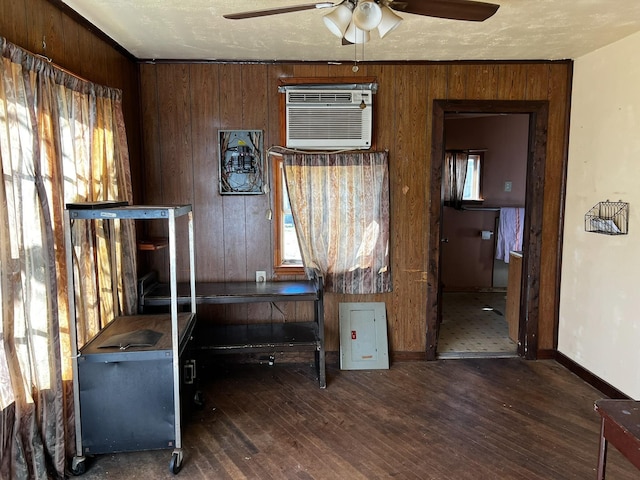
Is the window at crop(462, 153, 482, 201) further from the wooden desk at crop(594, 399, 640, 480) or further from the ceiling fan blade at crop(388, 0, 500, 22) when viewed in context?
the wooden desk at crop(594, 399, 640, 480)

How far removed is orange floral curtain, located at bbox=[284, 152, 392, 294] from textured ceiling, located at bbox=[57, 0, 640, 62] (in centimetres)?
80

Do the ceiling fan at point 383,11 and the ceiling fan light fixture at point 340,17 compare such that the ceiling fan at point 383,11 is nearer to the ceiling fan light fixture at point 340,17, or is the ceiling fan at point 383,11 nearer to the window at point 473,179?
the ceiling fan light fixture at point 340,17

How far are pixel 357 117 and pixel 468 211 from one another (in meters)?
3.13

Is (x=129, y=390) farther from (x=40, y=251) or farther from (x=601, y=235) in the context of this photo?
(x=601, y=235)

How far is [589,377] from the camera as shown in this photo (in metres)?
3.38

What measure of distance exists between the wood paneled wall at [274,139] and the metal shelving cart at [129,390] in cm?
121

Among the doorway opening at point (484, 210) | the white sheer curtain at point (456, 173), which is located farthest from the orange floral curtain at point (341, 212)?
the white sheer curtain at point (456, 173)

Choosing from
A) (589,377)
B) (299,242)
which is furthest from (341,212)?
(589,377)

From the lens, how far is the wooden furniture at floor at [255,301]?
3246 millimetres

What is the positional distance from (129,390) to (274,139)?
2.12 meters

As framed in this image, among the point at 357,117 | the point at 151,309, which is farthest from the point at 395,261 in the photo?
the point at 151,309

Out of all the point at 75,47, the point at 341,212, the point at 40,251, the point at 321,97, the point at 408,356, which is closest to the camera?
the point at 40,251

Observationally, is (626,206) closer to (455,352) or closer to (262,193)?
(455,352)

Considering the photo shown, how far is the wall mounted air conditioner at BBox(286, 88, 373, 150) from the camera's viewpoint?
3.50 m
